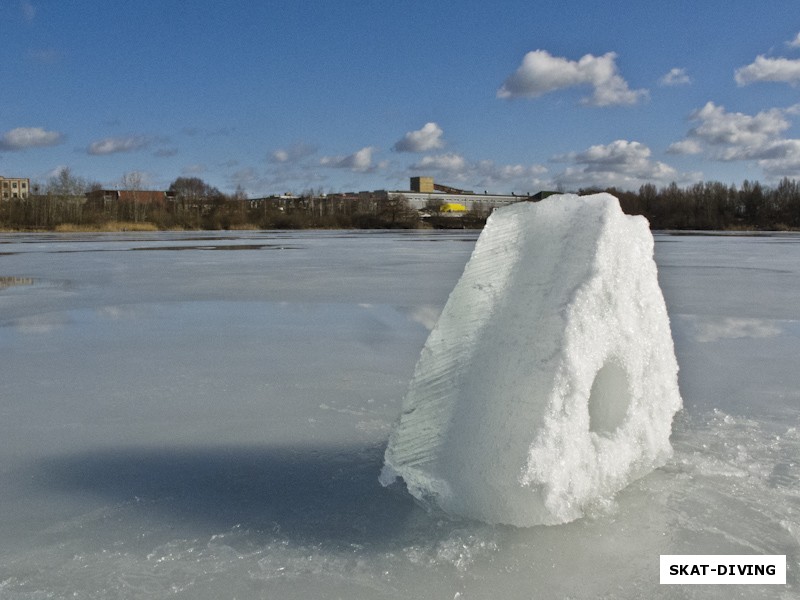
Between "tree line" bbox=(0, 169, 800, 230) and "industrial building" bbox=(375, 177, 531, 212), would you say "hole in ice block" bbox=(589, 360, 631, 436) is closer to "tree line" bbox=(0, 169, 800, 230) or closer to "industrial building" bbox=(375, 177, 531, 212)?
"tree line" bbox=(0, 169, 800, 230)

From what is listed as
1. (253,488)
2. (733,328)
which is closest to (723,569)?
(253,488)

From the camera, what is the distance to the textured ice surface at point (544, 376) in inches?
113

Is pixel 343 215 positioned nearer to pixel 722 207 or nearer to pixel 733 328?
pixel 722 207

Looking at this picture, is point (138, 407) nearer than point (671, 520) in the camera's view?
No

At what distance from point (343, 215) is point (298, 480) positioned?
79.9 metres

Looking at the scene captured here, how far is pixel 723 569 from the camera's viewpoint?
2.71 metres

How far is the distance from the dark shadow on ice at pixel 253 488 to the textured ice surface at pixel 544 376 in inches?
10.4

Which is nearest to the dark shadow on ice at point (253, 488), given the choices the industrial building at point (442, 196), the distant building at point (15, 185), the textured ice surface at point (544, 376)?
the textured ice surface at point (544, 376)

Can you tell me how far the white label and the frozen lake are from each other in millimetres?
43

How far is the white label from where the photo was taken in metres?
2.63

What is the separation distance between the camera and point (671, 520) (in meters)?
3.07

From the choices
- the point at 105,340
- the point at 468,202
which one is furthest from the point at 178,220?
the point at 468,202

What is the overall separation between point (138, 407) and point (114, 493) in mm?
1457

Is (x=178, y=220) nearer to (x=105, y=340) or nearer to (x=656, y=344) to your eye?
(x=105, y=340)
